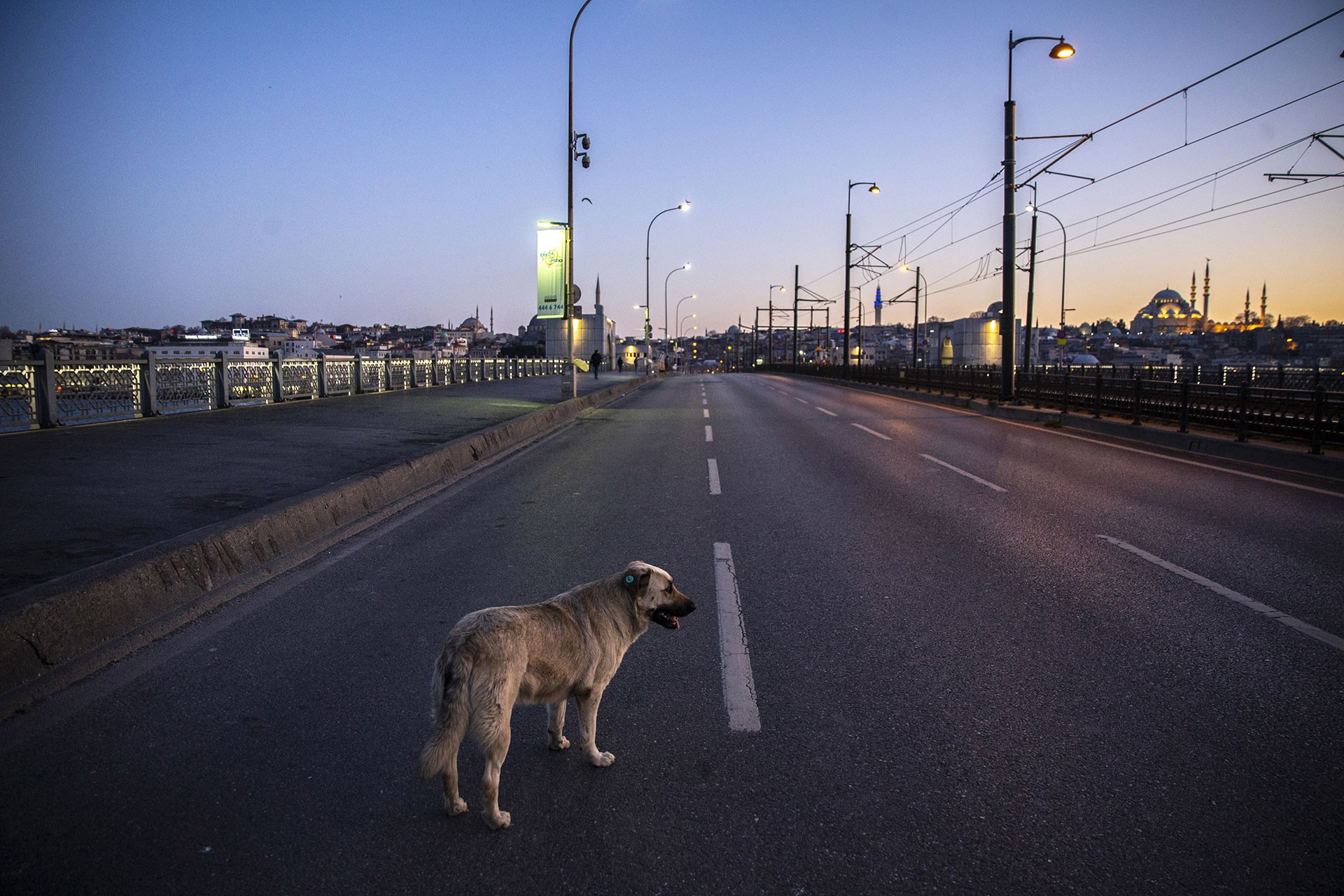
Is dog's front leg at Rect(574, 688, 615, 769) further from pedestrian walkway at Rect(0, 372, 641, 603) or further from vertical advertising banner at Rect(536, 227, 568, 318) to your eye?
vertical advertising banner at Rect(536, 227, 568, 318)

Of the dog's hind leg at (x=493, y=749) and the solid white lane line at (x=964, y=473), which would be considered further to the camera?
the solid white lane line at (x=964, y=473)

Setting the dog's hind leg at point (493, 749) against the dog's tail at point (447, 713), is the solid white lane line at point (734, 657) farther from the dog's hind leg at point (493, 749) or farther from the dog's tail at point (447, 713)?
the dog's tail at point (447, 713)

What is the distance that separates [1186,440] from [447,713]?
15.4 m

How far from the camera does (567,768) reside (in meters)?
3.28

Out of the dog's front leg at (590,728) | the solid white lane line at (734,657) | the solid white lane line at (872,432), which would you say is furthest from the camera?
the solid white lane line at (872,432)

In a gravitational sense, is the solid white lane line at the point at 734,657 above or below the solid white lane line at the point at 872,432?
below

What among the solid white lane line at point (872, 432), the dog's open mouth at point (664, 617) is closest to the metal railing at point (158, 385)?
the dog's open mouth at point (664, 617)

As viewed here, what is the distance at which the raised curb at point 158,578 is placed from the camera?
411cm

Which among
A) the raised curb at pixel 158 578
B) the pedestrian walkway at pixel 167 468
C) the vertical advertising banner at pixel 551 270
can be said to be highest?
the vertical advertising banner at pixel 551 270

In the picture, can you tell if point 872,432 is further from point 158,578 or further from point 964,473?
point 158,578

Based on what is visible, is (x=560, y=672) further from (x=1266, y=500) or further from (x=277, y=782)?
(x=1266, y=500)

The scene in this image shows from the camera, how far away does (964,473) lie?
450 inches

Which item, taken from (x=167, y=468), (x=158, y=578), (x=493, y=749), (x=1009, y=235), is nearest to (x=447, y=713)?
(x=493, y=749)

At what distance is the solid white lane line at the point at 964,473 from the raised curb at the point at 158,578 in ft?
24.8
